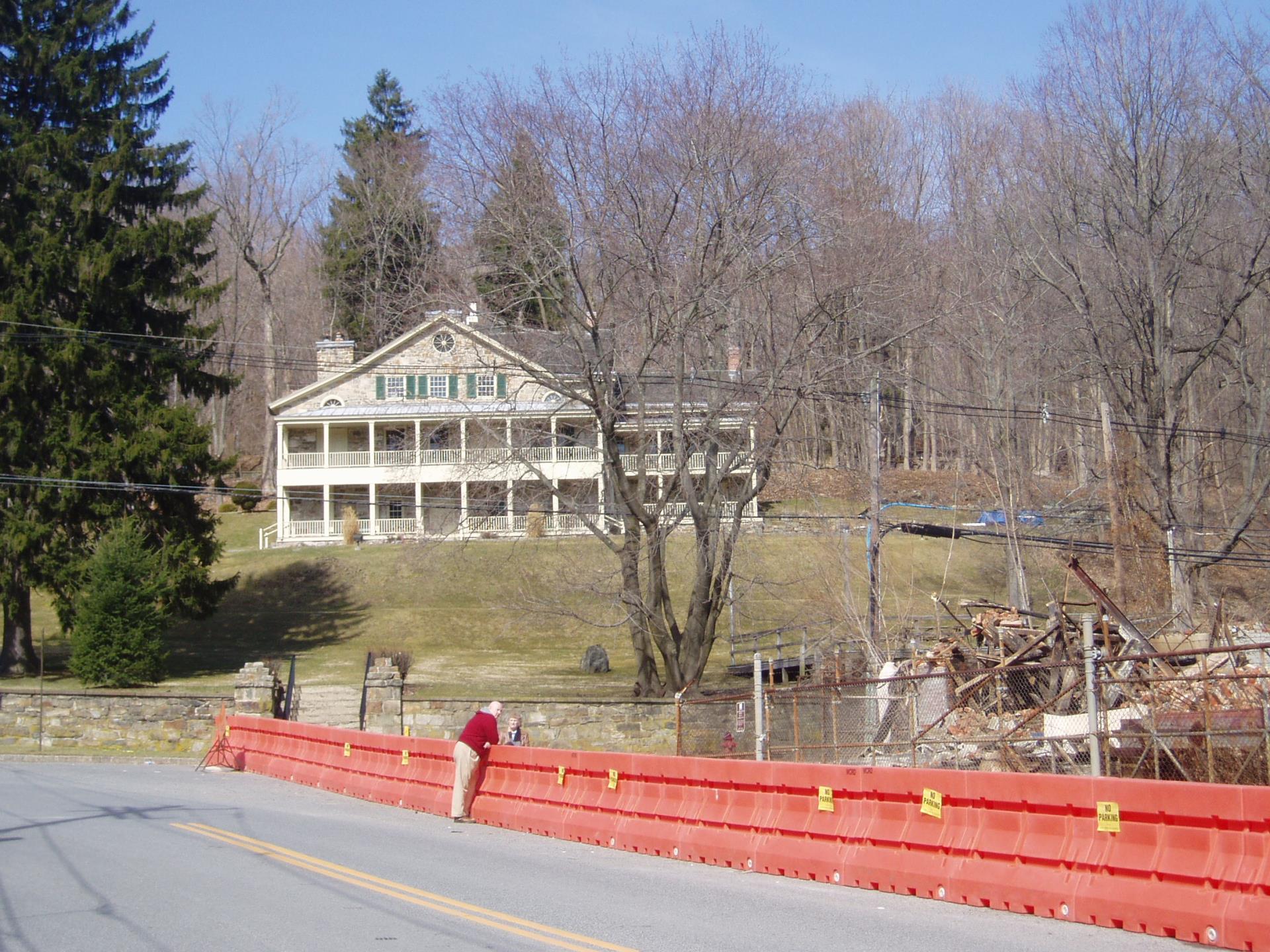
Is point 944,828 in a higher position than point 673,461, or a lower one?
lower

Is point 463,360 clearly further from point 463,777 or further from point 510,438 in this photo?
point 463,777

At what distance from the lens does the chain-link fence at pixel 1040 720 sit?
45.5 ft

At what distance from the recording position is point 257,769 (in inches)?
853

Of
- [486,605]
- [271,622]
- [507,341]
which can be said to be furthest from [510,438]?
[271,622]

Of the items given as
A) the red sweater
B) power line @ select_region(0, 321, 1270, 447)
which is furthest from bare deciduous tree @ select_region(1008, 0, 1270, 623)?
the red sweater

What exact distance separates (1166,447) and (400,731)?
21.5 metres

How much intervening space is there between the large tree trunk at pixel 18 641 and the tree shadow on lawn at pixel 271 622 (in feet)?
12.8

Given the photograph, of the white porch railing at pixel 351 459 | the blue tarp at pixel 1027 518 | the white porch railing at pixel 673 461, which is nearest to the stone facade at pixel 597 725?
the white porch railing at pixel 673 461

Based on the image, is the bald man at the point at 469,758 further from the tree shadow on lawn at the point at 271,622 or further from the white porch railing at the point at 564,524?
the white porch railing at the point at 564,524

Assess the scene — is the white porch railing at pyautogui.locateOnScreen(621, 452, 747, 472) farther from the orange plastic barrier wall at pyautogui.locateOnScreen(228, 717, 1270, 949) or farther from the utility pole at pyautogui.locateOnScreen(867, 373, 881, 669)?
the orange plastic barrier wall at pyautogui.locateOnScreen(228, 717, 1270, 949)

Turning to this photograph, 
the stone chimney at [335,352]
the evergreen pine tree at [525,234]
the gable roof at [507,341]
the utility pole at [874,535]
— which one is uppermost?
the stone chimney at [335,352]

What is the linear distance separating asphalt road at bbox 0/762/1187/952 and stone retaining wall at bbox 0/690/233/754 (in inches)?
491

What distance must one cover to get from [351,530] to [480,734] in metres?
36.2

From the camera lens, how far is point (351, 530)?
49688mm
